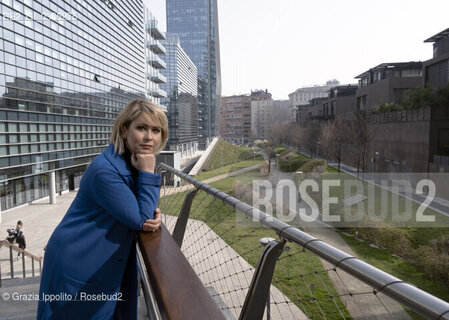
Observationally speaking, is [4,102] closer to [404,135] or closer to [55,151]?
[55,151]

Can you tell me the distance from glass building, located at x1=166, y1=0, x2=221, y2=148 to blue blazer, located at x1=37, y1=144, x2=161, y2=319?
77.8 m

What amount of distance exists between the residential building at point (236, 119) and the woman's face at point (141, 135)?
10491 cm

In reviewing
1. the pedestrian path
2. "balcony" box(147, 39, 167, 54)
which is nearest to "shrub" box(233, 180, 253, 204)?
the pedestrian path

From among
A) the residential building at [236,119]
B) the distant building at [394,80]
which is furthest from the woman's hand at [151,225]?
the residential building at [236,119]

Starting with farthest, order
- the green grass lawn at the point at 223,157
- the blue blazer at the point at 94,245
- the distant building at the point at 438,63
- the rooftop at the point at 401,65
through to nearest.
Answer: the green grass lawn at the point at 223,157 < the rooftop at the point at 401,65 < the distant building at the point at 438,63 < the blue blazer at the point at 94,245

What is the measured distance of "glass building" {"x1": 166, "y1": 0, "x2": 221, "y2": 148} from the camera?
7950 cm

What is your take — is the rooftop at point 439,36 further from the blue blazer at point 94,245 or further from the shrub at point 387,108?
the blue blazer at point 94,245

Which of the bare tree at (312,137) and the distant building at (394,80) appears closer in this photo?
the distant building at (394,80)

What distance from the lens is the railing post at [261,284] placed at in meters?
1.04

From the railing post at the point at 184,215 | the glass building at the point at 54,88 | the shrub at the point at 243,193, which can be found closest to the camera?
the railing post at the point at 184,215

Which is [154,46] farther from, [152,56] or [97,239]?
[97,239]

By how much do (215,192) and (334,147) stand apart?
31.3 metres

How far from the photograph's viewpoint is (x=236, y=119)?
110m

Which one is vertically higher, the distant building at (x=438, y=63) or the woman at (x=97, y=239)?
the distant building at (x=438, y=63)
